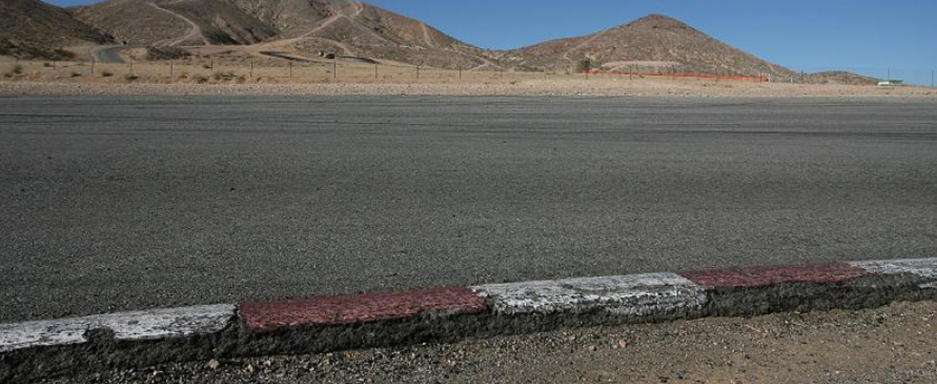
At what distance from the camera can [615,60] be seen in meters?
113

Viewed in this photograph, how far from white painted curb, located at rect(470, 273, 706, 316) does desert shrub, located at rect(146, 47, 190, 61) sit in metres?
85.7

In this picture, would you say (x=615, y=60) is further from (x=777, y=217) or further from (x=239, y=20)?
(x=777, y=217)

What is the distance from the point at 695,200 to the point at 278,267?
3499mm

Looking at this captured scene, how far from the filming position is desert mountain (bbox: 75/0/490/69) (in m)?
118

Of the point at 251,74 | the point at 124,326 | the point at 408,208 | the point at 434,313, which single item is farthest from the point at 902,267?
the point at 251,74

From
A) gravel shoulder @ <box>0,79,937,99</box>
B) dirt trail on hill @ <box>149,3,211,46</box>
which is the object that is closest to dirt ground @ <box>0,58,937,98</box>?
gravel shoulder @ <box>0,79,937,99</box>

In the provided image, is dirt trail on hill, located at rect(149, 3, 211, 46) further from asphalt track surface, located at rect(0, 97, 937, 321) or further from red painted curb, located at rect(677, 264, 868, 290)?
red painted curb, located at rect(677, 264, 868, 290)

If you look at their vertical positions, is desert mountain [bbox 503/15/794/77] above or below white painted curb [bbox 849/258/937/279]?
above

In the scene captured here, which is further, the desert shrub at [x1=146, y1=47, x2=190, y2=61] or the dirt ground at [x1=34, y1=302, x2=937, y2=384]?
the desert shrub at [x1=146, y1=47, x2=190, y2=61]

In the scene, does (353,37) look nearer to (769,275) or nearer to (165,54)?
(165,54)

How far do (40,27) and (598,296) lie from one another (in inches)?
4858

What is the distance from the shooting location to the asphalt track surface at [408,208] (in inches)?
156

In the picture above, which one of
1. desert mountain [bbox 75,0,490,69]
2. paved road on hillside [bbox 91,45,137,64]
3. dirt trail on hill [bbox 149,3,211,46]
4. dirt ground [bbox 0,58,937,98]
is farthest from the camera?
dirt trail on hill [bbox 149,3,211,46]

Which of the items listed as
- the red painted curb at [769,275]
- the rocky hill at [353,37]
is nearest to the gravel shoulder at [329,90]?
the red painted curb at [769,275]
